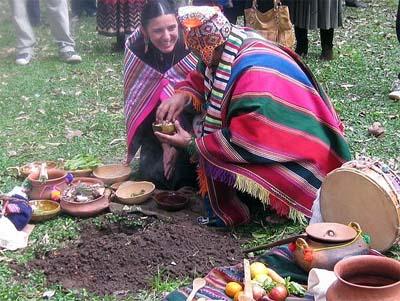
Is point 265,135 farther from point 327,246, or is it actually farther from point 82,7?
point 82,7

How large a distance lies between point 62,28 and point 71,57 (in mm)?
430

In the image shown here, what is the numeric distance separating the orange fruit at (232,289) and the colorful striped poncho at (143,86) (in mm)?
2100

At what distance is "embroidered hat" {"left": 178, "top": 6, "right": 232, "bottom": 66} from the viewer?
469 centimetres

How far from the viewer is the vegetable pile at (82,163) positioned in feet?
19.1

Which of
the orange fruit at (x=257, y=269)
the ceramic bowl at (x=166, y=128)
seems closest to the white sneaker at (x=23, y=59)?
the ceramic bowl at (x=166, y=128)

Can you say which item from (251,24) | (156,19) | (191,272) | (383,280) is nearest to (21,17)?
(251,24)

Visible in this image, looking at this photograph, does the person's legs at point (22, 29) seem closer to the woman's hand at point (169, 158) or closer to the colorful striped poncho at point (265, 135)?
the woman's hand at point (169, 158)

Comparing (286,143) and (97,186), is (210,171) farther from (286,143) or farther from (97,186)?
(97,186)

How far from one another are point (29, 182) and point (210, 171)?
5.05 ft

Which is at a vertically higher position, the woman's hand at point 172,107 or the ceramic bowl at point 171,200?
the woman's hand at point 172,107

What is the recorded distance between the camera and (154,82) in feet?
18.6

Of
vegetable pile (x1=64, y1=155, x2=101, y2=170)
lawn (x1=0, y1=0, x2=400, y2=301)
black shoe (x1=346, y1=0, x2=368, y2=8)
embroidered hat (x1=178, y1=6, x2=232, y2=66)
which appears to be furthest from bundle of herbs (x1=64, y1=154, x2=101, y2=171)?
black shoe (x1=346, y1=0, x2=368, y2=8)

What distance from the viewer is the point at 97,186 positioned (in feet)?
17.6

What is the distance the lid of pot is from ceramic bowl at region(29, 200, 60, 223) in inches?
81.0
